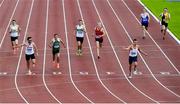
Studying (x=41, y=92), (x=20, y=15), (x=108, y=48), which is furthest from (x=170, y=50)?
(x=20, y=15)

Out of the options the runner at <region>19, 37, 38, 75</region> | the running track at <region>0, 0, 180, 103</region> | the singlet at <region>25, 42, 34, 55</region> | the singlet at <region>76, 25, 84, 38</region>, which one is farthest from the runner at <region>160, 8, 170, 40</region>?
the singlet at <region>25, 42, 34, 55</region>

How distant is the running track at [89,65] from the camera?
20.6 metres

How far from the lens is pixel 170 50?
27797 mm

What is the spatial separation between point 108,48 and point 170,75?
5182 mm

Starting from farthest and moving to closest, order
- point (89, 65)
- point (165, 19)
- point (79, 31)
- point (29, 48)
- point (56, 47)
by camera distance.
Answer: point (165, 19), point (79, 31), point (89, 65), point (56, 47), point (29, 48)

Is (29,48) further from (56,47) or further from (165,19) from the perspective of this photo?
(165,19)

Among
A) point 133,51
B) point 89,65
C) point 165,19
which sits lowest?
point 89,65

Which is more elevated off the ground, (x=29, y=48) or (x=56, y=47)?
(x=29, y=48)

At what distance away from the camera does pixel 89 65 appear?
81.3 ft

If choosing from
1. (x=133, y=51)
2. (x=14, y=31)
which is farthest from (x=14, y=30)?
(x=133, y=51)

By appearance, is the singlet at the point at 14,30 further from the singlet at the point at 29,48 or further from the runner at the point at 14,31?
the singlet at the point at 29,48

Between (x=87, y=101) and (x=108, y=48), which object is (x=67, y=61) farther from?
(x=87, y=101)

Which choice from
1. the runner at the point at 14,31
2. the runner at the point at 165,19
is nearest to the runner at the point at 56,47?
the runner at the point at 14,31

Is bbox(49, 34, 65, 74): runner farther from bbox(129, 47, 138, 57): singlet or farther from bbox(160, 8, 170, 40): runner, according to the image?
bbox(160, 8, 170, 40): runner
